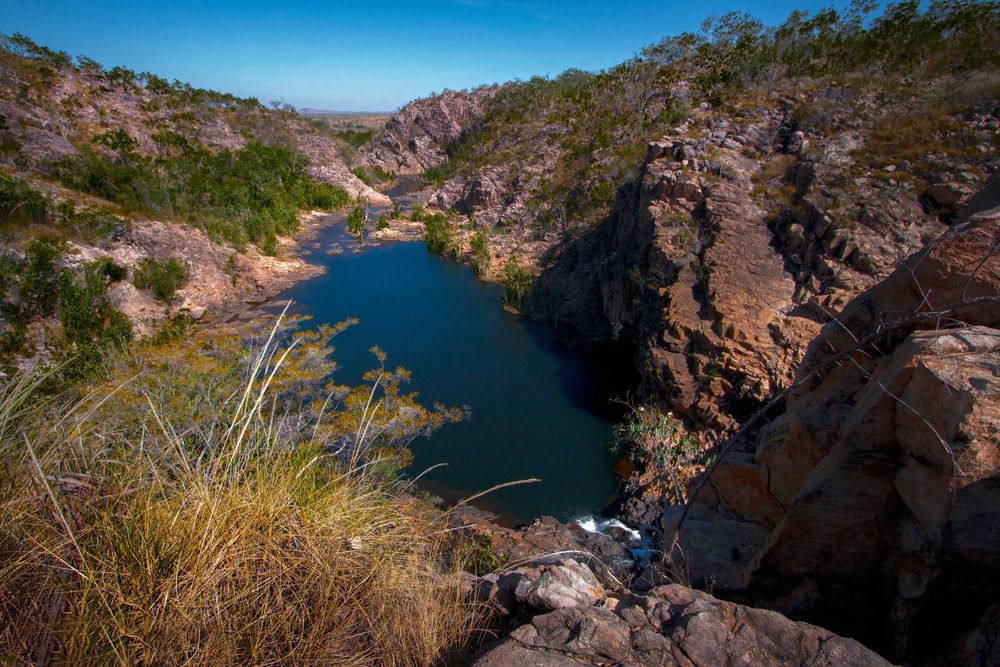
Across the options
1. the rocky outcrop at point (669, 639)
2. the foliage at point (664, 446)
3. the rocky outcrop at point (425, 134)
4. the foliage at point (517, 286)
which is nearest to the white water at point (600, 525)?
the foliage at point (664, 446)

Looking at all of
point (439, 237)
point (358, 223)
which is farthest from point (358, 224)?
point (439, 237)

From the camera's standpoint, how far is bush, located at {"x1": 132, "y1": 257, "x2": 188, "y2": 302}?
26188mm

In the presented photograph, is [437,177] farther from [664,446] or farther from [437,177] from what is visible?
[664,446]

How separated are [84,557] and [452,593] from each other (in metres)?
1.90

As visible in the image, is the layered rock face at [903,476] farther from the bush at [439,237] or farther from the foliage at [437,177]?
the foliage at [437,177]

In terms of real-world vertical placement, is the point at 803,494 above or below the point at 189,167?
below

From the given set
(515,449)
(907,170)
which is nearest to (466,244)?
(515,449)

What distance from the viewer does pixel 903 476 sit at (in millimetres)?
3564

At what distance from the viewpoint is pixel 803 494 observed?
4.07 metres

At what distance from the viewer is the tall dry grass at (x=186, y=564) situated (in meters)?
2.10

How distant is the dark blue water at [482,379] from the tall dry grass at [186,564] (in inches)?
526

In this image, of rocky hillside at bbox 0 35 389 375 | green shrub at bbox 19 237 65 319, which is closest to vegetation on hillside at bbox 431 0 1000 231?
rocky hillside at bbox 0 35 389 375

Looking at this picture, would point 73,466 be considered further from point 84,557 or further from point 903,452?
point 903,452

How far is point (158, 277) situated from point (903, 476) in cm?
3147
